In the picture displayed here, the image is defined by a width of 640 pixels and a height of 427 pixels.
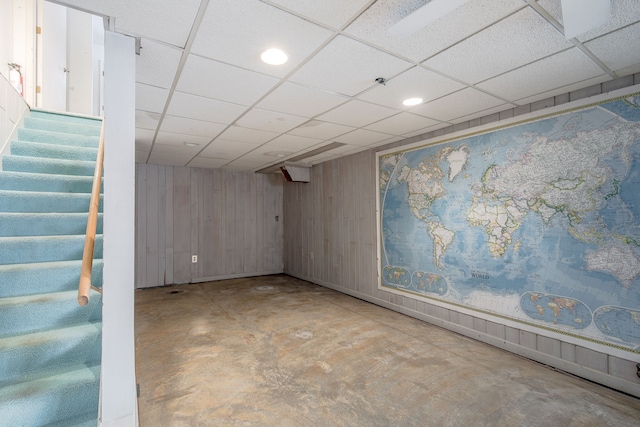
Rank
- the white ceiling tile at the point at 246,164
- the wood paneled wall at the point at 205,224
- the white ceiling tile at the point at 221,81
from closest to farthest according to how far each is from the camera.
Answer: the white ceiling tile at the point at 221,81 < the white ceiling tile at the point at 246,164 < the wood paneled wall at the point at 205,224

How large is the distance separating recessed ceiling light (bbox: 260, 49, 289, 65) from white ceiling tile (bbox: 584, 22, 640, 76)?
1.92 m

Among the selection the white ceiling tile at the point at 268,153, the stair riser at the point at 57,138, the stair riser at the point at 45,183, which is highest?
the white ceiling tile at the point at 268,153

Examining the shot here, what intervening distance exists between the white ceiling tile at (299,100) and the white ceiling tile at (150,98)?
838mm

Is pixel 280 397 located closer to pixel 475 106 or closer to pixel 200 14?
pixel 200 14

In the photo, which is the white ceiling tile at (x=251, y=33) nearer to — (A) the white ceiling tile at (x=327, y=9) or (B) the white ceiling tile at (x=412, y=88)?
(A) the white ceiling tile at (x=327, y=9)

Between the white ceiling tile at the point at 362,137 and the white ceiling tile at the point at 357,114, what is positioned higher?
the white ceiling tile at the point at 362,137

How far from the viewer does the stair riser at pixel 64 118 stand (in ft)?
11.6

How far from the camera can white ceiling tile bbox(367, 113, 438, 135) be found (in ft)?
10.4

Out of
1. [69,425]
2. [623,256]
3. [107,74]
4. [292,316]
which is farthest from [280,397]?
[623,256]

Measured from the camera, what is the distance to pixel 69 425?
1537 millimetres

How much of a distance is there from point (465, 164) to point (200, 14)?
9.69 ft

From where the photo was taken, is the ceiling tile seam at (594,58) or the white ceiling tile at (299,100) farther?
the white ceiling tile at (299,100)

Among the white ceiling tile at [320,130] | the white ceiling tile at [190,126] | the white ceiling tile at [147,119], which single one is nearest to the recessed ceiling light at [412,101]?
the white ceiling tile at [320,130]

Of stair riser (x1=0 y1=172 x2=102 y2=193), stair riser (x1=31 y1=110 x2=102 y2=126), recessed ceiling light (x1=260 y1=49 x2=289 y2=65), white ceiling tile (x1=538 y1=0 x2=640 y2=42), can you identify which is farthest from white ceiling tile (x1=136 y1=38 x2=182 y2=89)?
stair riser (x1=31 y1=110 x2=102 y2=126)
